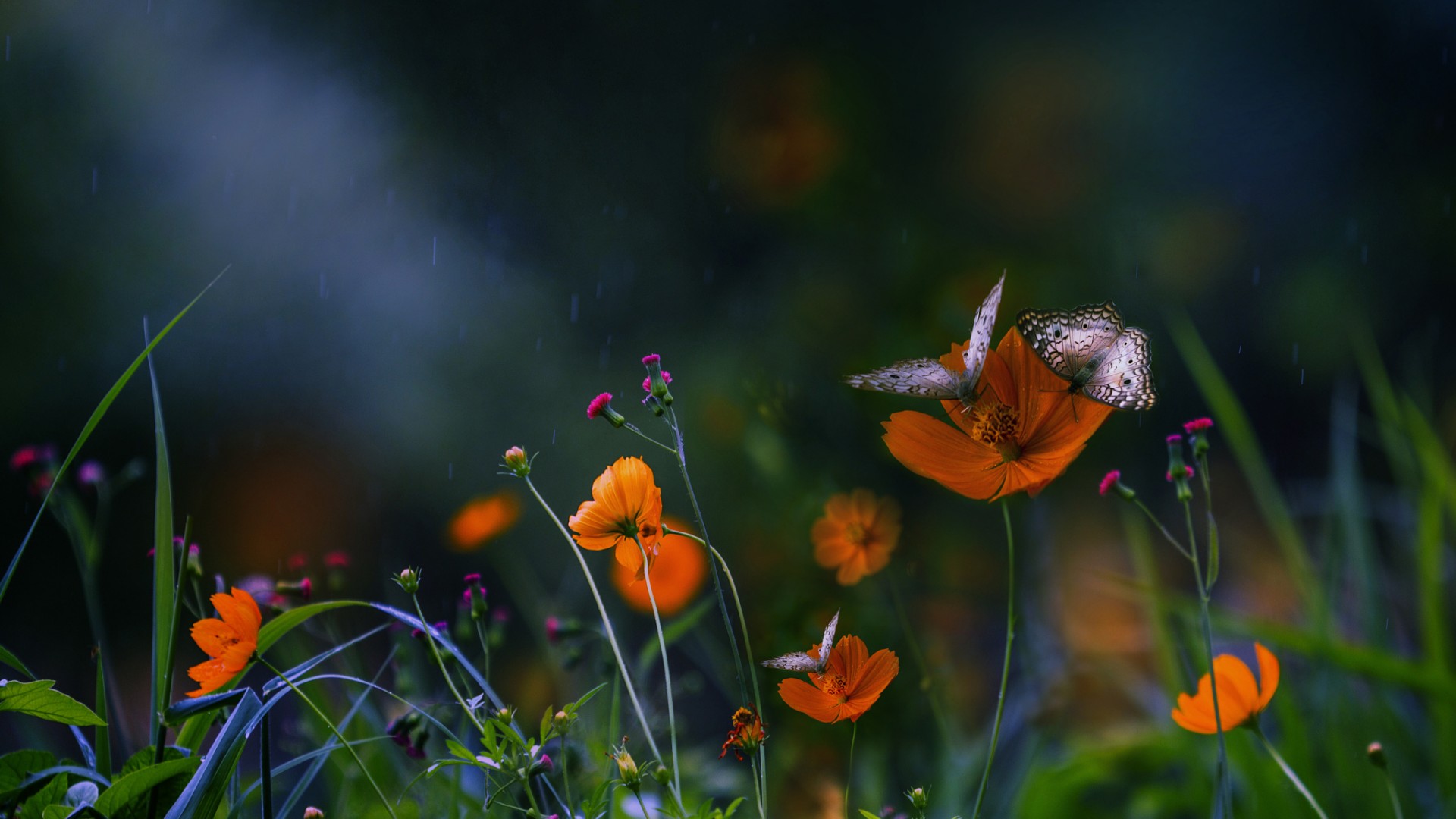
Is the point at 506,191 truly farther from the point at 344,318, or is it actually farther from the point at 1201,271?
the point at 1201,271

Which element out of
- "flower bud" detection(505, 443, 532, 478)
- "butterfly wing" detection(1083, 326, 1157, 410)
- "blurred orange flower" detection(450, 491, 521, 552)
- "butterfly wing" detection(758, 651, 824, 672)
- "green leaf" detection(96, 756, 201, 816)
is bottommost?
"blurred orange flower" detection(450, 491, 521, 552)

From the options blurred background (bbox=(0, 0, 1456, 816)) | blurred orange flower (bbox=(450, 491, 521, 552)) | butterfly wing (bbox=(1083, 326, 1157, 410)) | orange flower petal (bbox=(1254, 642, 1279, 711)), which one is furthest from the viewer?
blurred background (bbox=(0, 0, 1456, 816))

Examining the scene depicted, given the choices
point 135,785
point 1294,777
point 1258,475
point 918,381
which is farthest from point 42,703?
point 1258,475

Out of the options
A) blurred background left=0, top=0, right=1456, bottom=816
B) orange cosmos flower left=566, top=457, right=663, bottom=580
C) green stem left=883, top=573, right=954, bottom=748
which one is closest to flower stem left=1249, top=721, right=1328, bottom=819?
green stem left=883, top=573, right=954, bottom=748

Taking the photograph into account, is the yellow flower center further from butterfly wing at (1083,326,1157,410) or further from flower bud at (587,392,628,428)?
flower bud at (587,392,628,428)

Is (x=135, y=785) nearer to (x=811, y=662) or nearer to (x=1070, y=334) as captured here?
(x=811, y=662)

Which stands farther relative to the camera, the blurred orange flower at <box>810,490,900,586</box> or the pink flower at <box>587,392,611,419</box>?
the blurred orange flower at <box>810,490,900,586</box>

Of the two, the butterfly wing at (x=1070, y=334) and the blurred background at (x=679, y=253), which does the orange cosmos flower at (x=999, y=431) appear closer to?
the butterfly wing at (x=1070, y=334)
